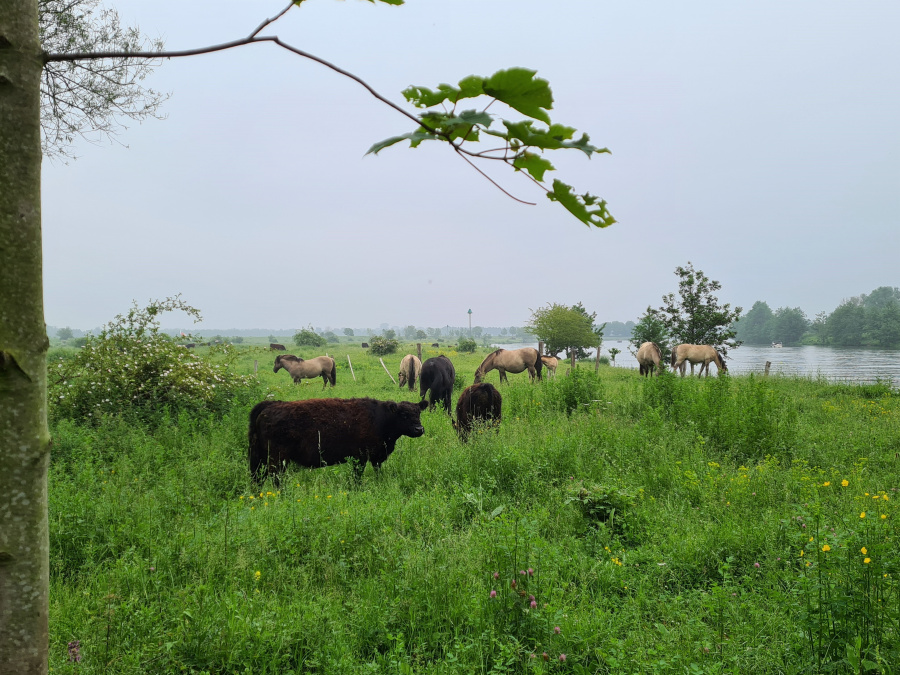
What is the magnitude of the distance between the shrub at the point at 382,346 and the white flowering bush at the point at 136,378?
2395cm

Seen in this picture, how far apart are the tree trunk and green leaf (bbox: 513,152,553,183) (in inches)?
39.9

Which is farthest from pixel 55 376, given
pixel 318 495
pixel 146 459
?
pixel 318 495

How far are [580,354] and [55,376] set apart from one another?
3970cm

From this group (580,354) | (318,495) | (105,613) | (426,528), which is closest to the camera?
(105,613)

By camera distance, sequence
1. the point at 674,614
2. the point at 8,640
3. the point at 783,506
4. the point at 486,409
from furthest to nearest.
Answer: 1. the point at 486,409
2. the point at 783,506
3. the point at 674,614
4. the point at 8,640

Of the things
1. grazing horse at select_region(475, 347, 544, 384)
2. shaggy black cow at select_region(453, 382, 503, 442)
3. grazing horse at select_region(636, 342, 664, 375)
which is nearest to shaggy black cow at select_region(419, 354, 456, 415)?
shaggy black cow at select_region(453, 382, 503, 442)

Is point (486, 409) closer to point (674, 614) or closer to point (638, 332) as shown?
point (674, 614)

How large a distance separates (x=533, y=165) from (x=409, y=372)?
17591mm

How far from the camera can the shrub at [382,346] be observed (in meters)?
35.3

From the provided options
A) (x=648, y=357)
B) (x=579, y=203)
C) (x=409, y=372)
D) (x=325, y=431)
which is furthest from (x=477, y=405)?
(x=648, y=357)

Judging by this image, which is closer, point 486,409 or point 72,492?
point 72,492

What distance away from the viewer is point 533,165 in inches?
39.0

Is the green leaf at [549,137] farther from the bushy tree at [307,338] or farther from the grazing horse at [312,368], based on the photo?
the bushy tree at [307,338]

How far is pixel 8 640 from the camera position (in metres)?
0.91
